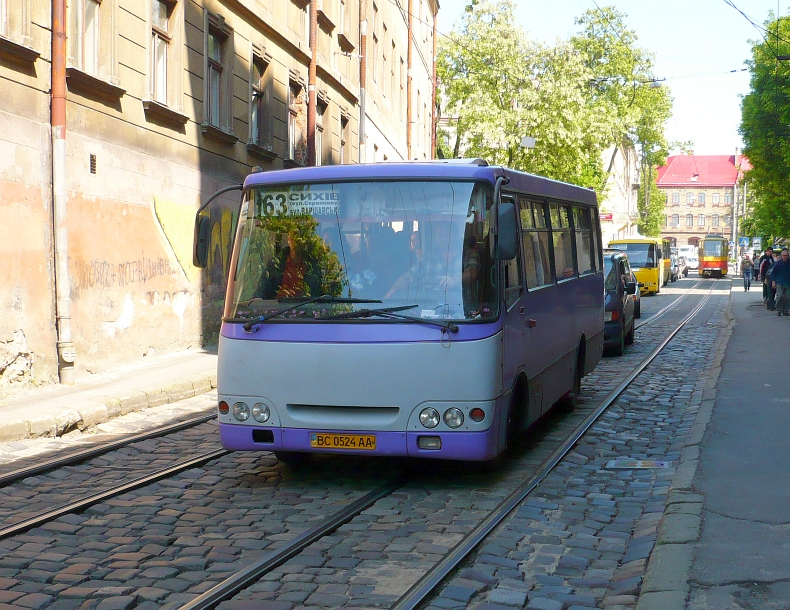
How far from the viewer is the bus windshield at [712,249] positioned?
259ft

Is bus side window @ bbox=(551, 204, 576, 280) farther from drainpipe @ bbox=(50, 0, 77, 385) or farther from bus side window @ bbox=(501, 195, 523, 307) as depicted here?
drainpipe @ bbox=(50, 0, 77, 385)

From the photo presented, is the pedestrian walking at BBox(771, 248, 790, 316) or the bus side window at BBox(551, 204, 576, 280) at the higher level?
the bus side window at BBox(551, 204, 576, 280)

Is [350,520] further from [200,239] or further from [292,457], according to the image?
[200,239]

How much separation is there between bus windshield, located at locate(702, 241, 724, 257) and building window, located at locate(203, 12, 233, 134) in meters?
65.8

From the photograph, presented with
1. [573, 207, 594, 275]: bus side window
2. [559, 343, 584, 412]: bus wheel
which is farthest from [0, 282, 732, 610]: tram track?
[573, 207, 594, 275]: bus side window

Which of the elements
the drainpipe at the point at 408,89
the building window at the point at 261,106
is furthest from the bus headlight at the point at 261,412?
the drainpipe at the point at 408,89

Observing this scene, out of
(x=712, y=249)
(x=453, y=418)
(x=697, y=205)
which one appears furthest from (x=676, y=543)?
(x=697, y=205)

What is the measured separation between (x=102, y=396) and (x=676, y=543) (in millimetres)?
7325

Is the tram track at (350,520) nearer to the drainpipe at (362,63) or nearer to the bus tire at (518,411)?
the bus tire at (518,411)

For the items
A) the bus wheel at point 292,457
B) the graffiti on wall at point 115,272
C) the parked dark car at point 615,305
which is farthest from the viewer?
the parked dark car at point 615,305

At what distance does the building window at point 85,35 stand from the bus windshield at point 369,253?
6815mm

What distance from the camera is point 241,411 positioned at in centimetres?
739

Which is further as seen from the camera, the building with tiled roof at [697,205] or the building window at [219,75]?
the building with tiled roof at [697,205]

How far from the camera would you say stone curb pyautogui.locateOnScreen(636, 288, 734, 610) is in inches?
184
